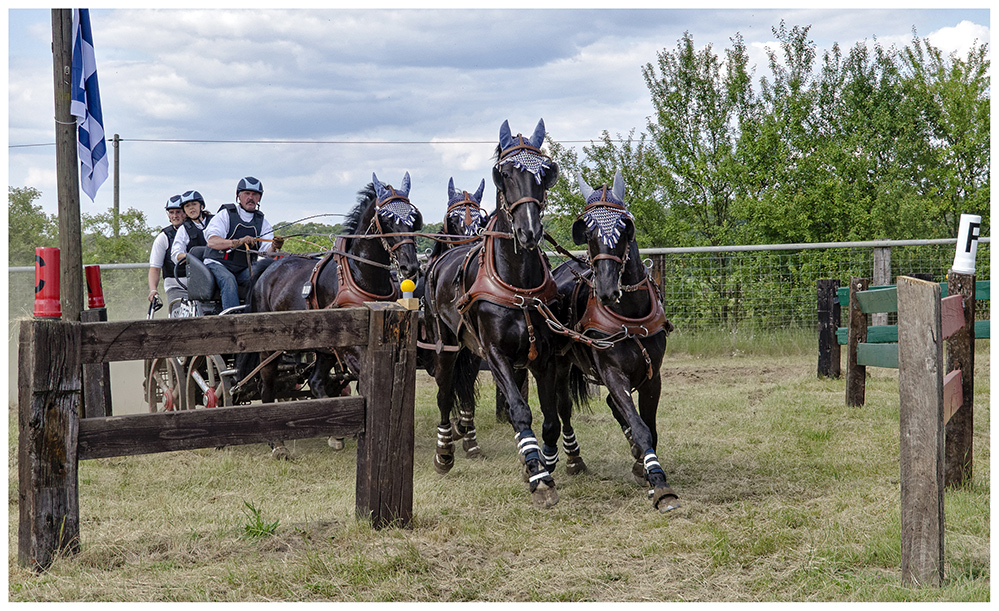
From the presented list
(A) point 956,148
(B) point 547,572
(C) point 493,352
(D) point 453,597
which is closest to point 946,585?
(B) point 547,572

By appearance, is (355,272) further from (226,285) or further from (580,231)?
(580,231)

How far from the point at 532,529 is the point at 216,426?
1695 millimetres

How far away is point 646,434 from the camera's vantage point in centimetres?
478

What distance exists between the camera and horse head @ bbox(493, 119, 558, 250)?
15.2 feet

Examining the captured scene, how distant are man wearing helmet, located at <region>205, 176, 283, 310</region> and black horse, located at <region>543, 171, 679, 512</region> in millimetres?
3069

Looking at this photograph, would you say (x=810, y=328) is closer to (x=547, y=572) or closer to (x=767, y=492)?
(x=767, y=492)

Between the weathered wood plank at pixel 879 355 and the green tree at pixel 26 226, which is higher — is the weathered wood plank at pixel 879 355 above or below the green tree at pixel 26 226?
below

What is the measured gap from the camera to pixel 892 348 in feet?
15.7

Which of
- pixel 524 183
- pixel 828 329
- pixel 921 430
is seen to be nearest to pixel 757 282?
pixel 828 329

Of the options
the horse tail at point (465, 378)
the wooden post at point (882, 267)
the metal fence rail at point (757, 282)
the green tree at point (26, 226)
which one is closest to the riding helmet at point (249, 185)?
the horse tail at point (465, 378)

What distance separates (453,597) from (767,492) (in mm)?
2426

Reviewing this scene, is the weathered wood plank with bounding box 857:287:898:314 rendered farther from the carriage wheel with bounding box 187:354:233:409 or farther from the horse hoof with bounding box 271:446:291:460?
the carriage wheel with bounding box 187:354:233:409

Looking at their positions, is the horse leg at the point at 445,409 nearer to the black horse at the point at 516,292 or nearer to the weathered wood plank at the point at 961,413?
the black horse at the point at 516,292

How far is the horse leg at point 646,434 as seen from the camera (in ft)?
15.0
